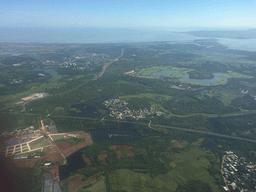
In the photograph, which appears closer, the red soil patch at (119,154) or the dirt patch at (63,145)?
the red soil patch at (119,154)

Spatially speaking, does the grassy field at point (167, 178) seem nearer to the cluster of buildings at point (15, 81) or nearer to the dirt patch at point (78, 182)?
the dirt patch at point (78, 182)

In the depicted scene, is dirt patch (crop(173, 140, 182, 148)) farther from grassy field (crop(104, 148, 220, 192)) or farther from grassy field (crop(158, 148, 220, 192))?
grassy field (crop(104, 148, 220, 192))

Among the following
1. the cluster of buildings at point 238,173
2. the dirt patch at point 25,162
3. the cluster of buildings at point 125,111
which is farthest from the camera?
the cluster of buildings at point 125,111

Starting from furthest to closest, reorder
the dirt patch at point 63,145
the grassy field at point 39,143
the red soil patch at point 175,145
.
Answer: the red soil patch at point 175,145, the dirt patch at point 63,145, the grassy field at point 39,143

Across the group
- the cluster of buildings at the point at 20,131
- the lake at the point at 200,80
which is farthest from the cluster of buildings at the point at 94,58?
the cluster of buildings at the point at 20,131

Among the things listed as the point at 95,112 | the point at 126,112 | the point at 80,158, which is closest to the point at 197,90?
the point at 126,112

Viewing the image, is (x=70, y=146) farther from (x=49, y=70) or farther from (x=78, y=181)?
(x=49, y=70)
